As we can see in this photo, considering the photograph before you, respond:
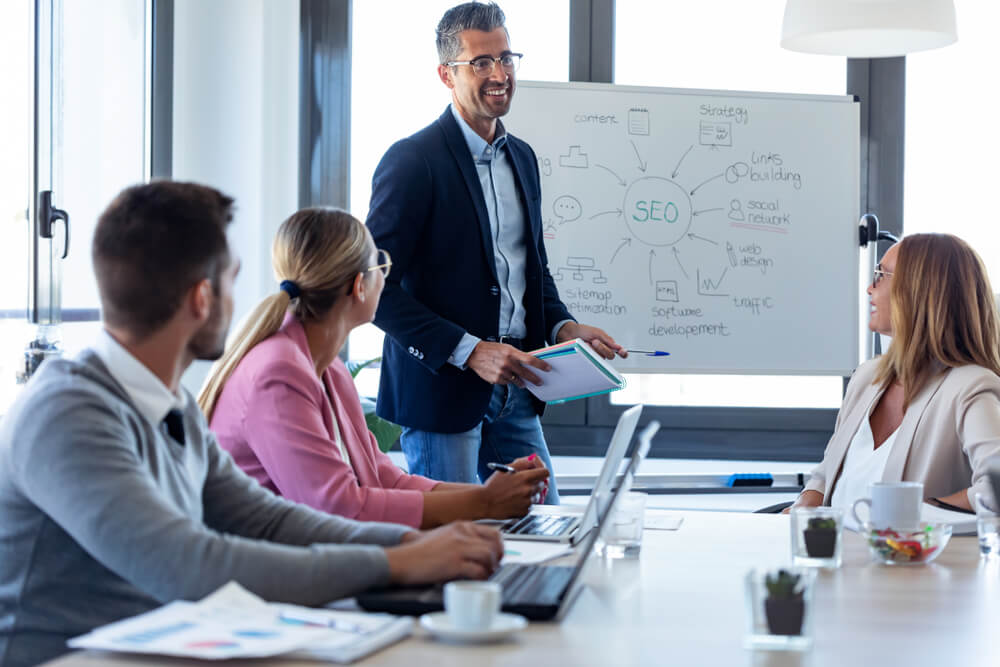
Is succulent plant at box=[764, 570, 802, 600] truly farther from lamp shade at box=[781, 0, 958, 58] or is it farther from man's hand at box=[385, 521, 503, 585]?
lamp shade at box=[781, 0, 958, 58]

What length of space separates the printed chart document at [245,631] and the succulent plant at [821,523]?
0.67 m

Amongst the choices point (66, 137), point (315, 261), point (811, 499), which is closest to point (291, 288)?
point (315, 261)

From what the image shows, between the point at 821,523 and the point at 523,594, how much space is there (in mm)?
530

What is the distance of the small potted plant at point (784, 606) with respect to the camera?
43.4 inches

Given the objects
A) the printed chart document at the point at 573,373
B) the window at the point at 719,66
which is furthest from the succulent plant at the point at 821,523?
the window at the point at 719,66

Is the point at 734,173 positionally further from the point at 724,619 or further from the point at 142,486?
the point at 142,486

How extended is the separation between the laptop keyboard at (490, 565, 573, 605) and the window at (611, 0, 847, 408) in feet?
8.34

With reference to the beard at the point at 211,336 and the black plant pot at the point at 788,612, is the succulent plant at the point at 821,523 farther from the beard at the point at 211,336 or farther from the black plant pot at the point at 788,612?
the beard at the point at 211,336

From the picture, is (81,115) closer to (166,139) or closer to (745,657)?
(166,139)

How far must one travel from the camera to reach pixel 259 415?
66.7 inches

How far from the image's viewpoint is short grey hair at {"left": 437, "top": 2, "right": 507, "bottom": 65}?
8.44 ft

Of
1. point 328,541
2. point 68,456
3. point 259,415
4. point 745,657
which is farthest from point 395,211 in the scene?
point 745,657

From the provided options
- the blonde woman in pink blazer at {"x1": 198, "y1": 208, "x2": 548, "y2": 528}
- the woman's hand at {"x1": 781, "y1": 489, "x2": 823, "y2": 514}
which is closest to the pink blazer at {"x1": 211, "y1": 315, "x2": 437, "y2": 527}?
the blonde woman in pink blazer at {"x1": 198, "y1": 208, "x2": 548, "y2": 528}

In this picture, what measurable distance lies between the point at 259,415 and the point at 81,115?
6.42 ft
